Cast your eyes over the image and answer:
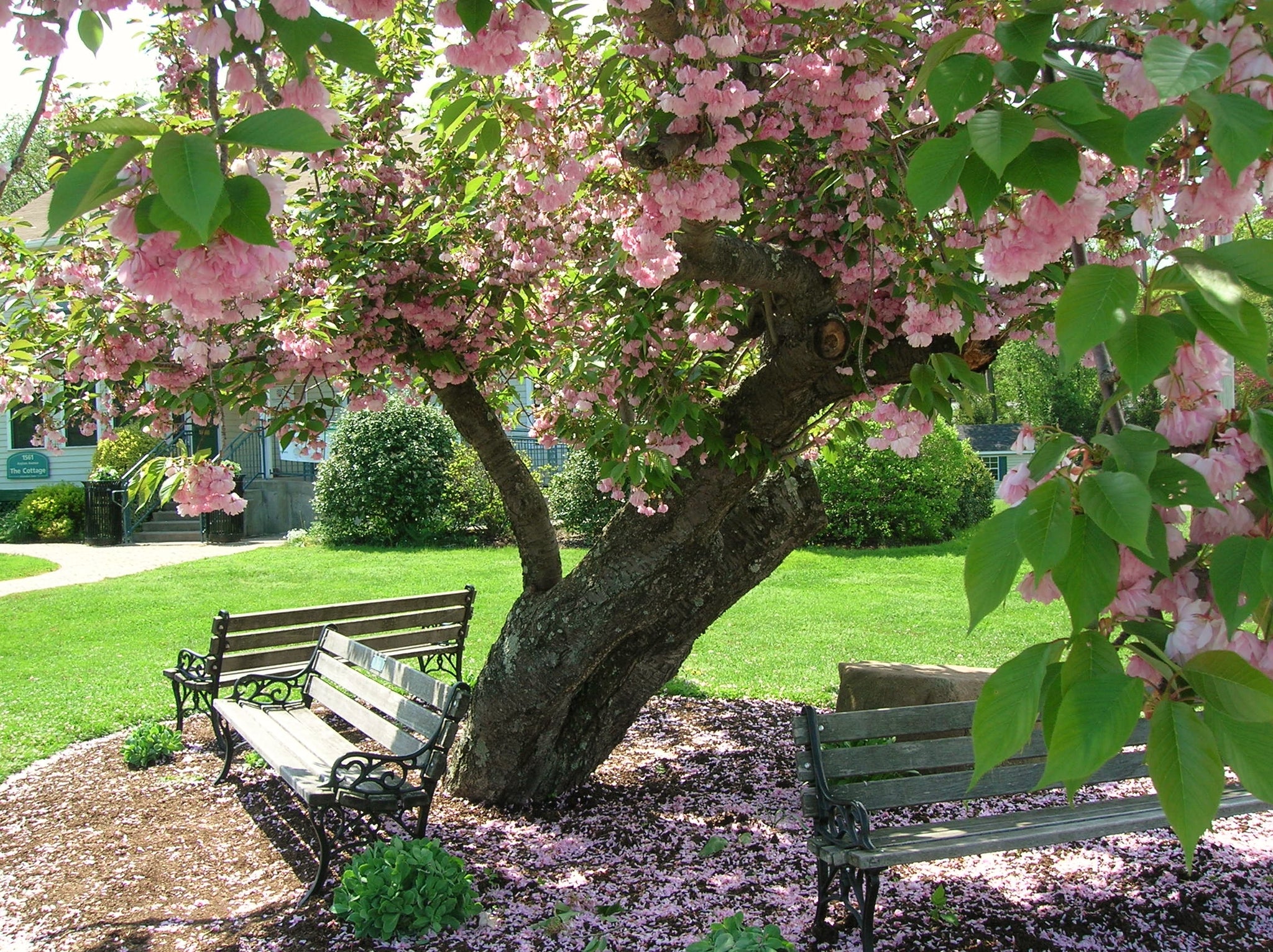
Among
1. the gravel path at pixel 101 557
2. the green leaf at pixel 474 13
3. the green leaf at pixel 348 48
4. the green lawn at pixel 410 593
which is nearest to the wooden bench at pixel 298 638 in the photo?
the green lawn at pixel 410 593

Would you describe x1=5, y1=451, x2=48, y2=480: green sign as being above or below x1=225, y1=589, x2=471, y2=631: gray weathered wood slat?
above

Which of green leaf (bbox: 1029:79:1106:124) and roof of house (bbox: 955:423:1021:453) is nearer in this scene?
green leaf (bbox: 1029:79:1106:124)

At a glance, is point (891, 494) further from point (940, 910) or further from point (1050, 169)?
point (1050, 169)

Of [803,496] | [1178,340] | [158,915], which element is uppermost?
[1178,340]

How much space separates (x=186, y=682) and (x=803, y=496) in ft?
13.2

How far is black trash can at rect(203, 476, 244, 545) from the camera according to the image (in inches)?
667

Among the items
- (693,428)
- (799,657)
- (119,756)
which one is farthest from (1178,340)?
(799,657)

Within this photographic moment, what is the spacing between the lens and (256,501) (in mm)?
18438

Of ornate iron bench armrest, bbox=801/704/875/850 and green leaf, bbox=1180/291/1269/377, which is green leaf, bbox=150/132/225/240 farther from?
ornate iron bench armrest, bbox=801/704/875/850

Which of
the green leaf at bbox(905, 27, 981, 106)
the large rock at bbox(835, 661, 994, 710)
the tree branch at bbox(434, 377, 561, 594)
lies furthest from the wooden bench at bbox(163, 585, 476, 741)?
the green leaf at bbox(905, 27, 981, 106)

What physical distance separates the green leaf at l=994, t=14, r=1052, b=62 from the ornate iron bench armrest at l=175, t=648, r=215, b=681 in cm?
588

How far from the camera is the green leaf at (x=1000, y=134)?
114 centimetres

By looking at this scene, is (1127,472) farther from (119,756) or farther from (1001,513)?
(119,756)

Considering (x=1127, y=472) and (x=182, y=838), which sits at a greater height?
(x=1127, y=472)
